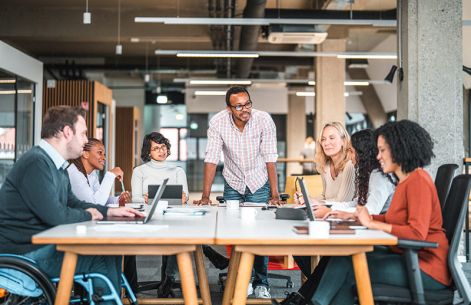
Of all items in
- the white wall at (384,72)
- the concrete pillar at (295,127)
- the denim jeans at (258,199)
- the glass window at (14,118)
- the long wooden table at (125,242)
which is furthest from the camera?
the concrete pillar at (295,127)

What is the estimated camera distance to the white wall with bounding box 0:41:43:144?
915cm

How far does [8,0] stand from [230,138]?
9542mm

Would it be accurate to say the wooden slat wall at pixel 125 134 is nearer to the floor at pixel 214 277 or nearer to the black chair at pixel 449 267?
the floor at pixel 214 277

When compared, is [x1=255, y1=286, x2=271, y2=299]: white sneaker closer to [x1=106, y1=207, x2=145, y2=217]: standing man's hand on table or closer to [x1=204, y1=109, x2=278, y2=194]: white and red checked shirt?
[x1=204, y1=109, x2=278, y2=194]: white and red checked shirt

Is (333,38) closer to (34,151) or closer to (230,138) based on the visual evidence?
(230,138)

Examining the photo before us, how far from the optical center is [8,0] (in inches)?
501

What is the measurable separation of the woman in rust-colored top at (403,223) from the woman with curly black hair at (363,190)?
351mm

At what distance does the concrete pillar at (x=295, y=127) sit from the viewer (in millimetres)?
21391

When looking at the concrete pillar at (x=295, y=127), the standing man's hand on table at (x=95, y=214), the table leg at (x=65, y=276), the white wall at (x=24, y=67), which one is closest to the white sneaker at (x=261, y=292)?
the standing man's hand on table at (x=95, y=214)

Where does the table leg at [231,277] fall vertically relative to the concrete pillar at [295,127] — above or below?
below

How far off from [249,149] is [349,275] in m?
2.06

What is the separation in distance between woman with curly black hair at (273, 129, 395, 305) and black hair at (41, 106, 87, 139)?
55.3 inches

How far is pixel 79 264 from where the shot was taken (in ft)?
9.65

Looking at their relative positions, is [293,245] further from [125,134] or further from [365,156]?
[125,134]
